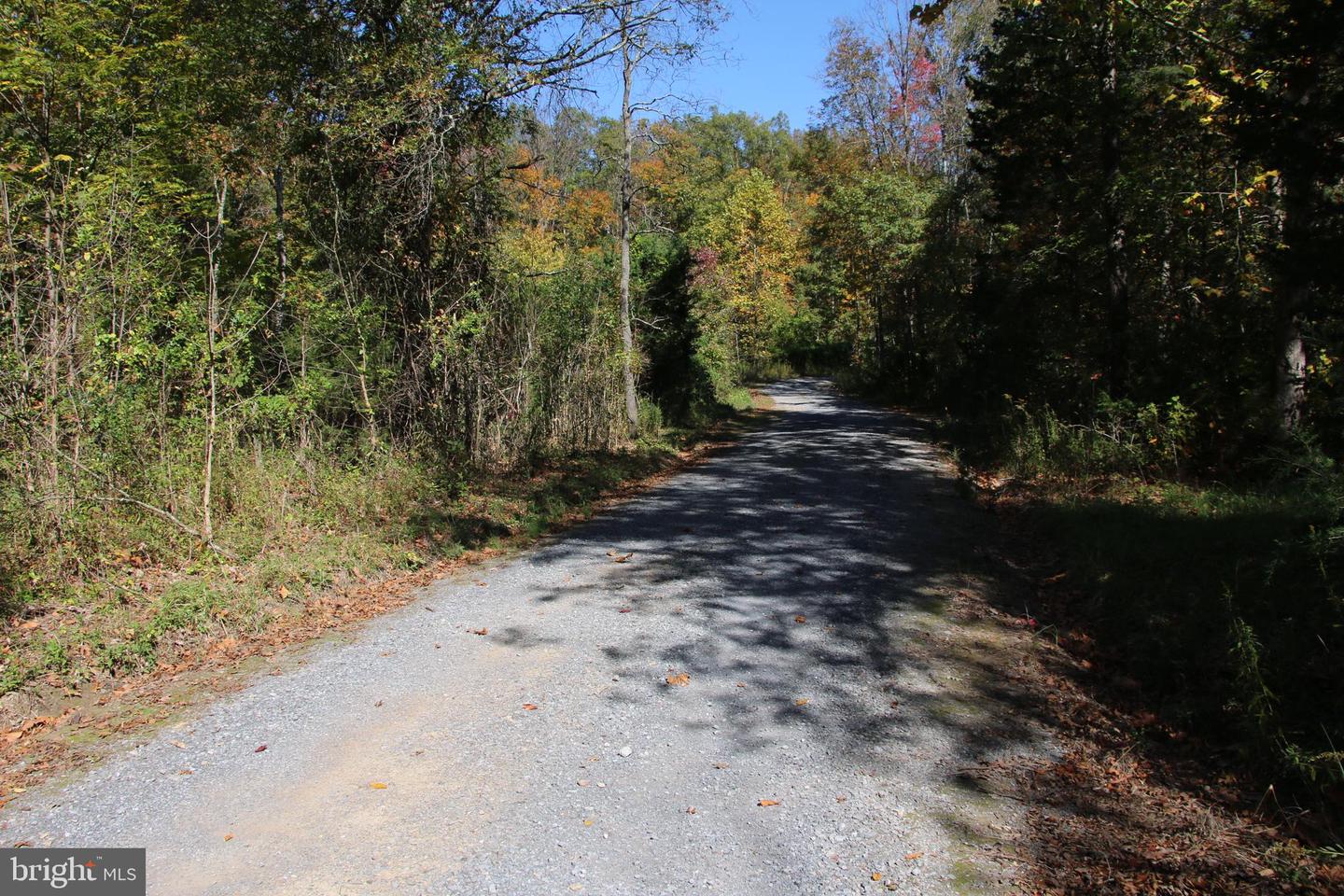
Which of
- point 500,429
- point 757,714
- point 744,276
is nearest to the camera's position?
point 757,714

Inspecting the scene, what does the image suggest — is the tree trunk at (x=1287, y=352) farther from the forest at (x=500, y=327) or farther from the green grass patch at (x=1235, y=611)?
the green grass patch at (x=1235, y=611)

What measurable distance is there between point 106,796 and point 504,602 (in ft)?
10.7

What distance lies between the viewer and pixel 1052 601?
22.8 ft

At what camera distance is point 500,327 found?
40.3 ft

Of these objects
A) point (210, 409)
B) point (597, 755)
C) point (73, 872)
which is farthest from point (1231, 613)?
point (210, 409)

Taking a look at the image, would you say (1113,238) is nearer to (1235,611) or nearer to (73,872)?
(1235,611)

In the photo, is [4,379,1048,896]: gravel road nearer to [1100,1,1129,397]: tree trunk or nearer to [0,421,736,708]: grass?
[0,421,736,708]: grass

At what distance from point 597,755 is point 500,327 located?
8994mm

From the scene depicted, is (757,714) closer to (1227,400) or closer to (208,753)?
(208,753)

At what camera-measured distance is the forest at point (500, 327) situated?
18.1 feet

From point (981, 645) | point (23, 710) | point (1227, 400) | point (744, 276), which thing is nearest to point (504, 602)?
point (23, 710)

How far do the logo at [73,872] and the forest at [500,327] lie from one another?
199cm

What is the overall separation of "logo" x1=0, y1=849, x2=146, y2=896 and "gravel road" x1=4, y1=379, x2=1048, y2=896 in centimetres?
7

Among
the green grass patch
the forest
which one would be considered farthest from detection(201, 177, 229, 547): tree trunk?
the green grass patch
